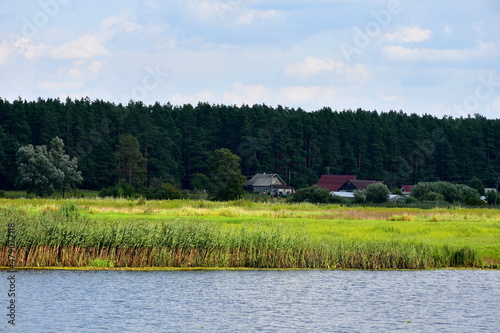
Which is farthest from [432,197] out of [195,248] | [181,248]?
[181,248]

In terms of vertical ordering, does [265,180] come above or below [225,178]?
below

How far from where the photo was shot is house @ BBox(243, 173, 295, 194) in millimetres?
153125

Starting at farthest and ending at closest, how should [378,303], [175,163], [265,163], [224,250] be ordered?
[265,163], [175,163], [224,250], [378,303]

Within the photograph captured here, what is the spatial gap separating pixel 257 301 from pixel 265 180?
12405 centimetres

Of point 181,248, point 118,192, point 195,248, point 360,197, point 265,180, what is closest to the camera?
point 181,248

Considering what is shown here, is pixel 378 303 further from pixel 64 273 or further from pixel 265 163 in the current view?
pixel 265 163

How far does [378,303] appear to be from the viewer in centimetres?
3027

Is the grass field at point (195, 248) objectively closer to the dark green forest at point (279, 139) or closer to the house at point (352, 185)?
the house at point (352, 185)

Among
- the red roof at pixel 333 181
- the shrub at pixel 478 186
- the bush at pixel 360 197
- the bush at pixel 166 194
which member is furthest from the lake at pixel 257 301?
the red roof at pixel 333 181

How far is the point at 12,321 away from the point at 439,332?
50.0 ft

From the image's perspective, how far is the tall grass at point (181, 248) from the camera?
35375 mm

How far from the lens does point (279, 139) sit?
158625 mm

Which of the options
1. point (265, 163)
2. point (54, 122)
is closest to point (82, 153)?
point (54, 122)

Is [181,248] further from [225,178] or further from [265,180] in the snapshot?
[265,180]
